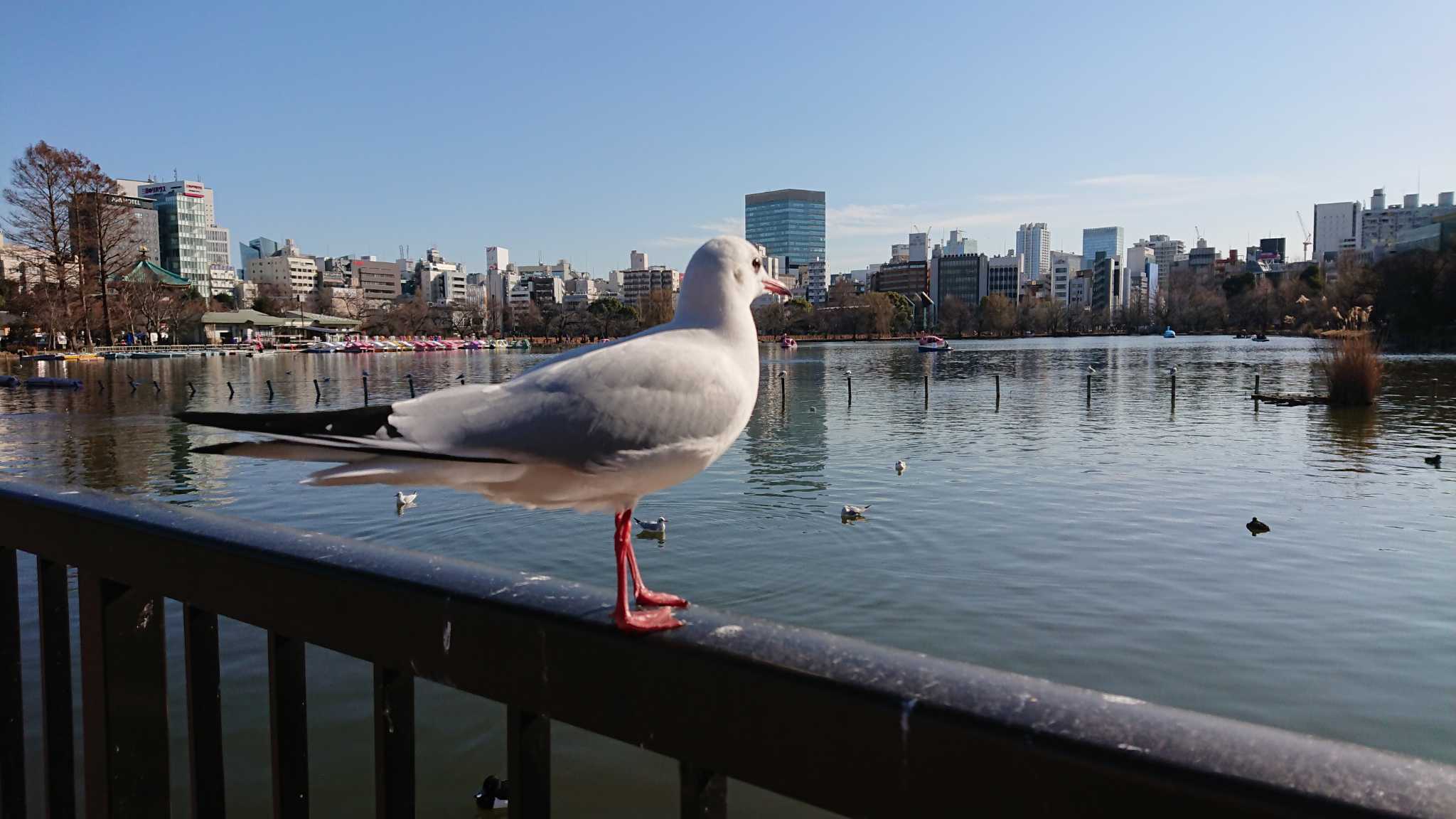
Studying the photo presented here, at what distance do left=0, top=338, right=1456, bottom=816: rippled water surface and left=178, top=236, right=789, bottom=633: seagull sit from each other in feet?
2.64

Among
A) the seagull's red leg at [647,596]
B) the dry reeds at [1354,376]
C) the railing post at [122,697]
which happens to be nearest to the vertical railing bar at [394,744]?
the seagull's red leg at [647,596]

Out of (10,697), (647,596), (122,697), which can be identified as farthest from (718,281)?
(10,697)

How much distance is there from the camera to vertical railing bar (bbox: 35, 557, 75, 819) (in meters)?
1.90

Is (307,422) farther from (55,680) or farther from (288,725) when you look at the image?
(55,680)

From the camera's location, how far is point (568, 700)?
1.27 m

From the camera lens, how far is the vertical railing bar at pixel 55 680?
1.90 metres

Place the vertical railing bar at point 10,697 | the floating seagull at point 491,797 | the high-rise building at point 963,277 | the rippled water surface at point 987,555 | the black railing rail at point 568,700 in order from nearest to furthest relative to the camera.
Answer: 1. the black railing rail at point 568,700
2. the vertical railing bar at point 10,697
3. the floating seagull at point 491,797
4. the rippled water surface at point 987,555
5. the high-rise building at point 963,277

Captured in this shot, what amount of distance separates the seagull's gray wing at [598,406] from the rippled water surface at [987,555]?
0.83 metres

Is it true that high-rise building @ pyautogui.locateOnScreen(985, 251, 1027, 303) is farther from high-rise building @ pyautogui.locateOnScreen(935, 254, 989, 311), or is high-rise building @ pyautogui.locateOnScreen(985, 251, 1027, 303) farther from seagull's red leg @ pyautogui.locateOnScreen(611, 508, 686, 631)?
seagull's red leg @ pyautogui.locateOnScreen(611, 508, 686, 631)

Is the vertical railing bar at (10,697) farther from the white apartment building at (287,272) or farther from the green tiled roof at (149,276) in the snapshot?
the white apartment building at (287,272)

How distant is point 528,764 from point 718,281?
1.18m

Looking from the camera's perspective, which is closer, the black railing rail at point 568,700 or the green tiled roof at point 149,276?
the black railing rail at point 568,700

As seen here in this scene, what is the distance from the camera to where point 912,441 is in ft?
76.3

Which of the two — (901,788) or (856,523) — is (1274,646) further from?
(901,788)
